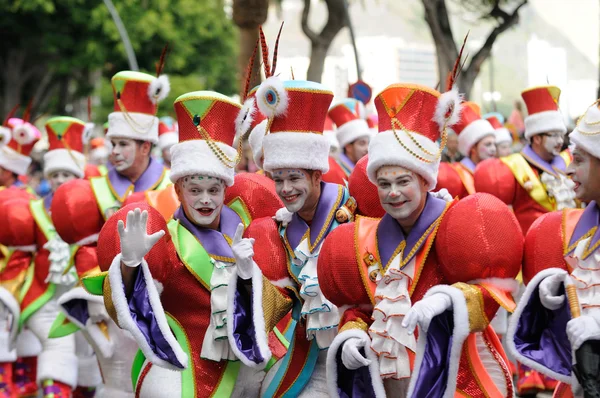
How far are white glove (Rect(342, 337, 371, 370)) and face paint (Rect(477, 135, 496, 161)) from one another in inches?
241

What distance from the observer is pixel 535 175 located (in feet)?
29.7

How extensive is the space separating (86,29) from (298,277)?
81.5ft

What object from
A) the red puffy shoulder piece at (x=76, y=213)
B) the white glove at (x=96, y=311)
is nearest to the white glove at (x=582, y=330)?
the white glove at (x=96, y=311)

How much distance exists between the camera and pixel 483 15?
18.2 meters

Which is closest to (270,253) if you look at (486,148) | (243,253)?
(243,253)

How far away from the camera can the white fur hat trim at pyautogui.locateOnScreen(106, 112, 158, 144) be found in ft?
24.5

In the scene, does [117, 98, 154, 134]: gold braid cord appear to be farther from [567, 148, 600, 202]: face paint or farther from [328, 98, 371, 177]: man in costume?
[567, 148, 600, 202]: face paint

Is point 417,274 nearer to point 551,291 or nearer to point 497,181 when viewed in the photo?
point 551,291

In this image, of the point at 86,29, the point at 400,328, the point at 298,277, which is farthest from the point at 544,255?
the point at 86,29

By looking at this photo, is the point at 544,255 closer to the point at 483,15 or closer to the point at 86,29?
the point at 483,15

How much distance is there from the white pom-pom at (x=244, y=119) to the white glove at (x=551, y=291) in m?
1.96

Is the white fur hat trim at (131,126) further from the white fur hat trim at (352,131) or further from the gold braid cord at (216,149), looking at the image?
the white fur hat trim at (352,131)

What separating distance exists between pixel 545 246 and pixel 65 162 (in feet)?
19.0

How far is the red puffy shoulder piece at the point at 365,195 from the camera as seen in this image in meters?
5.50
